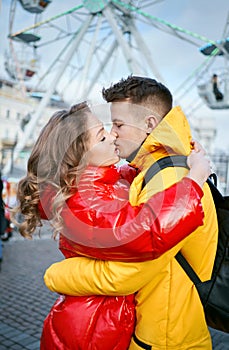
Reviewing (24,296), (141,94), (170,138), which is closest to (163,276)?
(170,138)

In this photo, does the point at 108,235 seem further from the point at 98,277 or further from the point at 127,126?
the point at 127,126

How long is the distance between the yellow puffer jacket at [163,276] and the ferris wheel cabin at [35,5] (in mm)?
13783

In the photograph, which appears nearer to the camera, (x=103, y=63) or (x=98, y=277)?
(x=98, y=277)

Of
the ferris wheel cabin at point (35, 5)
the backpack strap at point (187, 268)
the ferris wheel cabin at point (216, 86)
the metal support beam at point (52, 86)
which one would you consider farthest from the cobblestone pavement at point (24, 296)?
the ferris wheel cabin at point (35, 5)

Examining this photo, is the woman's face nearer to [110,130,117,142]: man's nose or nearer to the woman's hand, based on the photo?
[110,130,117,142]: man's nose

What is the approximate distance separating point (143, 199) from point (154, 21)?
12949 millimetres

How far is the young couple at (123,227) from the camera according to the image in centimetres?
112

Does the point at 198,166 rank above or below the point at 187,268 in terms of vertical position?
above

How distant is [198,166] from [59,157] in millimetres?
467

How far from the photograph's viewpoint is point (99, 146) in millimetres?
1329

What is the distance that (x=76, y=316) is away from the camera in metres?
1.28

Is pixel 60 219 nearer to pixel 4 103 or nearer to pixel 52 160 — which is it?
pixel 52 160

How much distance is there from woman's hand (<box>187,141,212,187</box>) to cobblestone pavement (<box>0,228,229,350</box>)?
8.28 ft

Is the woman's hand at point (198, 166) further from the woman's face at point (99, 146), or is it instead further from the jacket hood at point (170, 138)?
the woman's face at point (99, 146)
